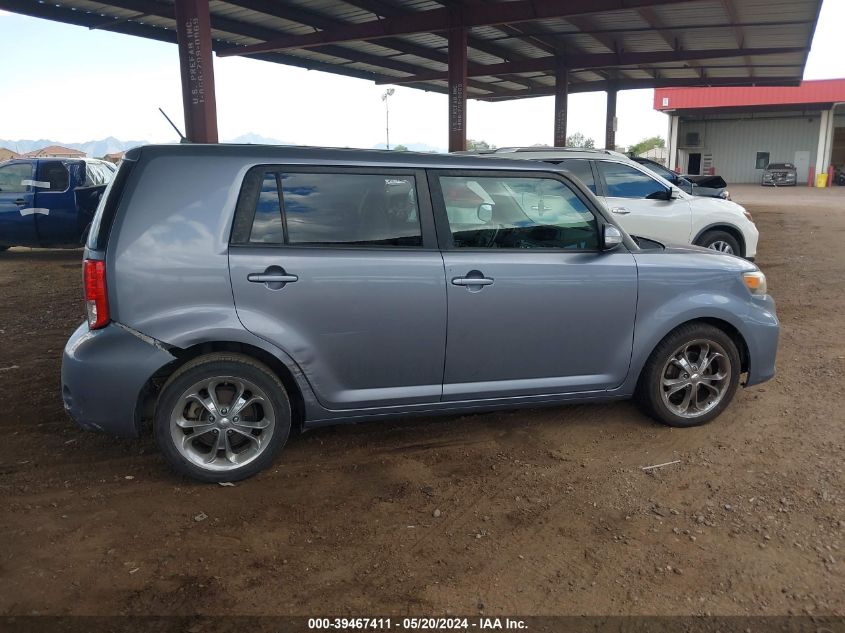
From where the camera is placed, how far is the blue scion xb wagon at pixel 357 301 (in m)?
3.26

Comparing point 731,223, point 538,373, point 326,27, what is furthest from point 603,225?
point 326,27

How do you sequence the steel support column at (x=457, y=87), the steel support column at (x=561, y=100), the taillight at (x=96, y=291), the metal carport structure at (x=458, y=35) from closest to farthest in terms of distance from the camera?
the taillight at (x=96, y=291) → the metal carport structure at (x=458, y=35) → the steel support column at (x=457, y=87) → the steel support column at (x=561, y=100)

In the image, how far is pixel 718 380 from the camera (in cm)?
427

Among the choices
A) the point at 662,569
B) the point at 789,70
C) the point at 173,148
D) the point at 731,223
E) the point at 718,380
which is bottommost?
the point at 662,569

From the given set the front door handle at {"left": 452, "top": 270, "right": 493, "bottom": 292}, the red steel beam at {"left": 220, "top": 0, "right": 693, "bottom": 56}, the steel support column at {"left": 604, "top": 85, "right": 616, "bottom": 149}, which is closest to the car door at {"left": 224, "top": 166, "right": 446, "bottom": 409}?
the front door handle at {"left": 452, "top": 270, "right": 493, "bottom": 292}

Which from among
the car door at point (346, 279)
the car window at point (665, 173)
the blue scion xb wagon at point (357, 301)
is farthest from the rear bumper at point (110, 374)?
the car window at point (665, 173)

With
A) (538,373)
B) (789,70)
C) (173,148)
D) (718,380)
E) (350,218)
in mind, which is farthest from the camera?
(789,70)

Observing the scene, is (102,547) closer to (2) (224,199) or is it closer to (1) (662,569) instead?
(2) (224,199)

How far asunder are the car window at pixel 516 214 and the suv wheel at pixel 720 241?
226 inches

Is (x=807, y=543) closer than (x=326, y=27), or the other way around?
(x=807, y=543)

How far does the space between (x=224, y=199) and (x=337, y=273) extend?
2.27 ft

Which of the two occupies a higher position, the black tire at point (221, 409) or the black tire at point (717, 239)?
the black tire at point (717, 239)

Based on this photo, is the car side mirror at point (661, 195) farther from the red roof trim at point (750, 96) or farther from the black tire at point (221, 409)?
the red roof trim at point (750, 96)

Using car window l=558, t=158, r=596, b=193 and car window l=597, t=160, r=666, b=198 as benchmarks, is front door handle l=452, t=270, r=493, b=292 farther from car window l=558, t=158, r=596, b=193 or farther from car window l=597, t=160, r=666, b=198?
car window l=597, t=160, r=666, b=198
